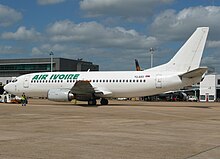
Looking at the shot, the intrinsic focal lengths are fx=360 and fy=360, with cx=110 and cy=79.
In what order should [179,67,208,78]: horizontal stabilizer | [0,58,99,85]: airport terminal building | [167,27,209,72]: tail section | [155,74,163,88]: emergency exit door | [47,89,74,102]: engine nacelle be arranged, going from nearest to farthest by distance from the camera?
[179,67,208,78]: horizontal stabilizer → [167,27,209,72]: tail section → [155,74,163,88]: emergency exit door → [47,89,74,102]: engine nacelle → [0,58,99,85]: airport terminal building

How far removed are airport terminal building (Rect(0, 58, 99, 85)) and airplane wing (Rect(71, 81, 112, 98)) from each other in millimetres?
67827

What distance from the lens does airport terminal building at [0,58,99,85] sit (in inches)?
4154

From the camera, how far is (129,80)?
36531 millimetres

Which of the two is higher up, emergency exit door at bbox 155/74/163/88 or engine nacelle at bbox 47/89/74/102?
emergency exit door at bbox 155/74/163/88

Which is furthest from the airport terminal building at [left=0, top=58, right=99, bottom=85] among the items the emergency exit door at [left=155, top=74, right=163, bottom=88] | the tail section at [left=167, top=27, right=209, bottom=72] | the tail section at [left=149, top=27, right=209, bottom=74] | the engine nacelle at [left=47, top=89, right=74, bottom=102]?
the tail section at [left=167, top=27, right=209, bottom=72]

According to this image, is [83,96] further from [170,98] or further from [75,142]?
[170,98]

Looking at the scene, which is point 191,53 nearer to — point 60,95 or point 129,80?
point 129,80

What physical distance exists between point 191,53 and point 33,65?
79.4 meters

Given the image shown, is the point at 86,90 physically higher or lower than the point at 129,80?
lower

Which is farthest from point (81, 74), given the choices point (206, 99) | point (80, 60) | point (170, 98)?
point (80, 60)

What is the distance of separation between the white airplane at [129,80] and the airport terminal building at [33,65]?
64.7m

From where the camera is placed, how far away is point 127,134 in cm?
1328

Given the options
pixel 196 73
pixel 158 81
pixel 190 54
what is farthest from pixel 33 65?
pixel 196 73

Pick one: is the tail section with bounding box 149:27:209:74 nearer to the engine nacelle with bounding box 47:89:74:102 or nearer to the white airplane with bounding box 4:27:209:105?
the white airplane with bounding box 4:27:209:105
